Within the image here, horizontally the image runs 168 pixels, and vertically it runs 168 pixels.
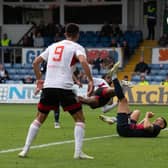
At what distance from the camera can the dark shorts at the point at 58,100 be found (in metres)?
10.7

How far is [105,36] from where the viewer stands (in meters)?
37.1

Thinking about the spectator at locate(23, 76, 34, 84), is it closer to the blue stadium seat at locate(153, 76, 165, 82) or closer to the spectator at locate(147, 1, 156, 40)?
the blue stadium seat at locate(153, 76, 165, 82)

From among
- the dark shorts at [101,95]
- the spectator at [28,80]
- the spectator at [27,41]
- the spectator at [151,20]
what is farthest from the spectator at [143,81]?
the spectator at [27,41]

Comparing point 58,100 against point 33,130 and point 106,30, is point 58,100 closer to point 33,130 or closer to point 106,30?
point 33,130

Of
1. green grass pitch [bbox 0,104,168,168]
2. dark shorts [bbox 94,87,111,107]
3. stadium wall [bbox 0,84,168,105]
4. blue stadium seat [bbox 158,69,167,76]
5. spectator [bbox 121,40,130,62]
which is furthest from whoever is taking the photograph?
spectator [bbox 121,40,130,62]

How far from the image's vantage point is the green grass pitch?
10.3 m

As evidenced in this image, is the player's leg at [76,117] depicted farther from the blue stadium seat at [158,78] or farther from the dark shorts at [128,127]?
the blue stadium seat at [158,78]

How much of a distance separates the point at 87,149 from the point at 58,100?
1.71m

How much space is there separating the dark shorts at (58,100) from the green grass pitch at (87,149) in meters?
0.78

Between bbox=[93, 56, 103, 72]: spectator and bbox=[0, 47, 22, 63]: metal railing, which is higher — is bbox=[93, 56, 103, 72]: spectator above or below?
below

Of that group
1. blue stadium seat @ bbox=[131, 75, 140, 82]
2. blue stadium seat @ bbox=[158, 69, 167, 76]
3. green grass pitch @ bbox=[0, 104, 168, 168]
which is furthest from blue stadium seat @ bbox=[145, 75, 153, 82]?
green grass pitch @ bbox=[0, 104, 168, 168]

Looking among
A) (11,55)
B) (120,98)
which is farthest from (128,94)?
(120,98)

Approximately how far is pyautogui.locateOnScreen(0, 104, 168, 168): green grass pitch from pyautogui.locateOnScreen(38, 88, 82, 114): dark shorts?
0.78m

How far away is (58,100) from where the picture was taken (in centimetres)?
1078
